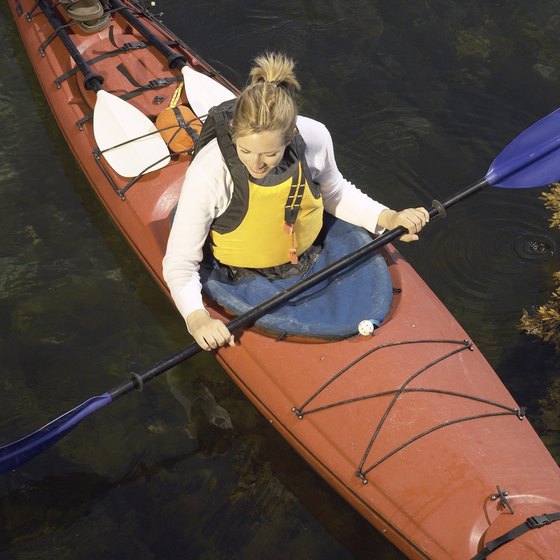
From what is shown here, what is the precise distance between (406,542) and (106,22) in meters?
4.28

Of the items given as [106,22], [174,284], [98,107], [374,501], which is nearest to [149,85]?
[98,107]

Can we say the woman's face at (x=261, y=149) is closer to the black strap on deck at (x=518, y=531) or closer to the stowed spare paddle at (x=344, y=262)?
the stowed spare paddle at (x=344, y=262)

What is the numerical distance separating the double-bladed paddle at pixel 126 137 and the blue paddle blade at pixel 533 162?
2062 mm

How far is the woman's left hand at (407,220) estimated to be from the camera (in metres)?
3.64

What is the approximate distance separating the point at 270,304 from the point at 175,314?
4.50 feet

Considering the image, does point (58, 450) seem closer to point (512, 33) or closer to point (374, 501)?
point (374, 501)

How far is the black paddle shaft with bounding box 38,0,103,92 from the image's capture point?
486 cm

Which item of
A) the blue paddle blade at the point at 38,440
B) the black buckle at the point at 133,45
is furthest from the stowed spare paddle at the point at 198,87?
the blue paddle blade at the point at 38,440

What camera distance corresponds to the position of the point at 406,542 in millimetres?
3172

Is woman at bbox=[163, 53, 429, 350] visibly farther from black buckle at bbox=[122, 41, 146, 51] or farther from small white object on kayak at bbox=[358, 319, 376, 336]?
black buckle at bbox=[122, 41, 146, 51]

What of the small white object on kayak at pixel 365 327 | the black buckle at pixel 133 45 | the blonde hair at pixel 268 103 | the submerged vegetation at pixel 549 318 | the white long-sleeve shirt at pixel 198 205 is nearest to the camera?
the blonde hair at pixel 268 103

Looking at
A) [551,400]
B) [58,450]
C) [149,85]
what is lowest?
[551,400]

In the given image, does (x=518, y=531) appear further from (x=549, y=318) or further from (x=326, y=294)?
(x=549, y=318)

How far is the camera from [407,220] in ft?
11.9
